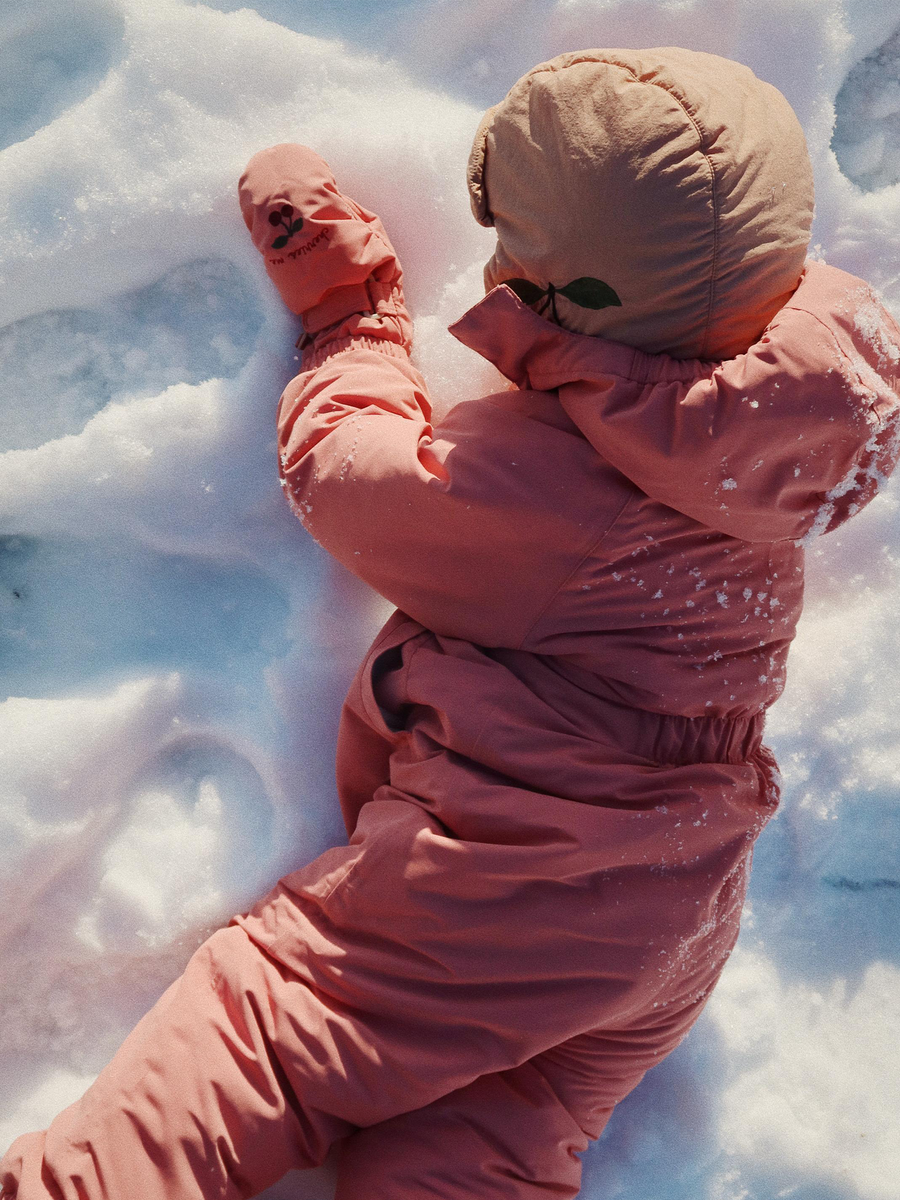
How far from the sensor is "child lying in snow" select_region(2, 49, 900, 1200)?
2.29ft

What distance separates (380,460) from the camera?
0.86 m

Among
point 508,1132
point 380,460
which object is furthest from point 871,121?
point 508,1132

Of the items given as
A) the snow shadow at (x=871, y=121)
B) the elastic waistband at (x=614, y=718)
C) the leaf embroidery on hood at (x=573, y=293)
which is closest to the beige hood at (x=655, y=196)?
the leaf embroidery on hood at (x=573, y=293)

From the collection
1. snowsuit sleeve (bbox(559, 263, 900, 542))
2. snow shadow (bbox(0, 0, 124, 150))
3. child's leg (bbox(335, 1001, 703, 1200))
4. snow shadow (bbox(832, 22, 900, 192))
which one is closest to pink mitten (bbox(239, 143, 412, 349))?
snow shadow (bbox(0, 0, 124, 150))

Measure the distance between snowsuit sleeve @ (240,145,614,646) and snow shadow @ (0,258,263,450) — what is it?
0.42 feet

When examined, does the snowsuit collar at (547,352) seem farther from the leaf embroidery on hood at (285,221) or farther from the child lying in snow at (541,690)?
the leaf embroidery on hood at (285,221)

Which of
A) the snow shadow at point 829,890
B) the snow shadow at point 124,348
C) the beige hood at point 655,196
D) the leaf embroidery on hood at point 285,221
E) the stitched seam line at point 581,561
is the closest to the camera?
the beige hood at point 655,196

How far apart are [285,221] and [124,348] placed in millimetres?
266

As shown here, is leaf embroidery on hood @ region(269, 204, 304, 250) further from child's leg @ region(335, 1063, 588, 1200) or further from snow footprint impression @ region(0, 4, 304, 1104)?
child's leg @ region(335, 1063, 588, 1200)

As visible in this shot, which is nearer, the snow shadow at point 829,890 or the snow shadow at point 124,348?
the snow shadow at point 124,348

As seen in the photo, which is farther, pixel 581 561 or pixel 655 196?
pixel 581 561

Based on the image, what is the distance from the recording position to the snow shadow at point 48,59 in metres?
1.11

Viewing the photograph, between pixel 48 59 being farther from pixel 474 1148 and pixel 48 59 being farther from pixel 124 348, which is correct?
pixel 474 1148

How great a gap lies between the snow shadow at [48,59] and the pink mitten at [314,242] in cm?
27
